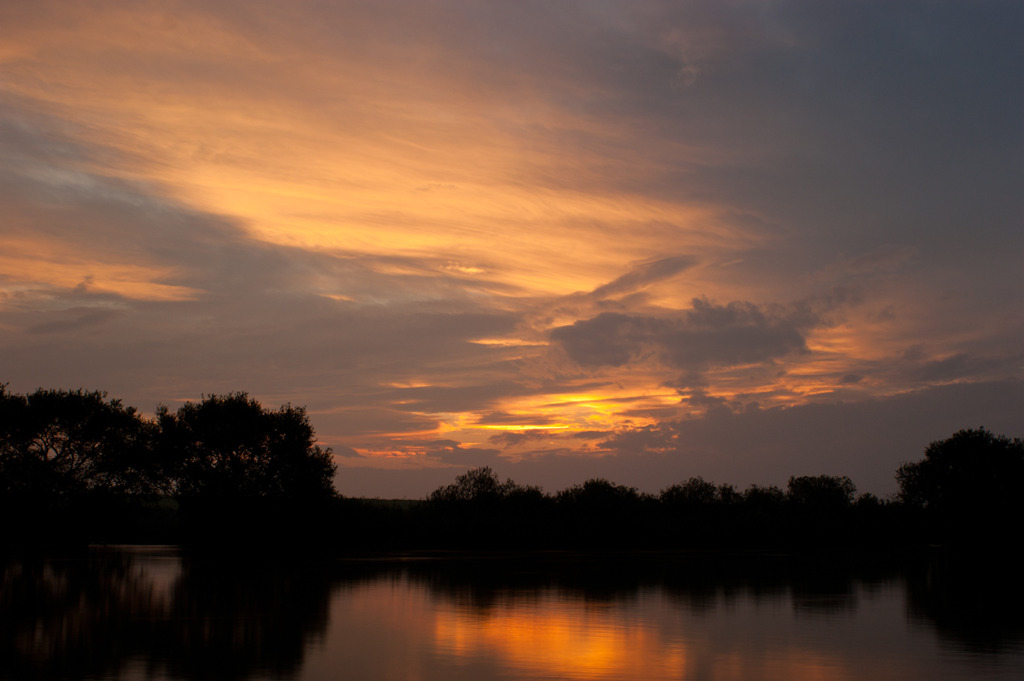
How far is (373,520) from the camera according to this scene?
8206cm

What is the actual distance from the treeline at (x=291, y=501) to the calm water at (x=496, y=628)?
40.1 meters

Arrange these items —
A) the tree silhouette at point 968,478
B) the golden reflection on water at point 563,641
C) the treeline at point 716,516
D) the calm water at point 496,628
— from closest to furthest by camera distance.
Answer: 1. the calm water at point 496,628
2. the golden reflection on water at point 563,641
3. the treeline at point 716,516
4. the tree silhouette at point 968,478

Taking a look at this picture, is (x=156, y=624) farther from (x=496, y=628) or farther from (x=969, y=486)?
(x=969, y=486)

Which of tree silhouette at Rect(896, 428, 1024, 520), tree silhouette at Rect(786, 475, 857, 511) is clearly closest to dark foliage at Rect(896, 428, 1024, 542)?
tree silhouette at Rect(896, 428, 1024, 520)

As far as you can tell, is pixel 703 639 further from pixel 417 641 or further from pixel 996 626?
pixel 996 626

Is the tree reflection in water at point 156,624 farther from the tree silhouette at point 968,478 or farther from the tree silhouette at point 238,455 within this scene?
the tree silhouette at point 968,478

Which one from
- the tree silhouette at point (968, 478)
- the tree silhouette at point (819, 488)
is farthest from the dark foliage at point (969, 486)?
the tree silhouette at point (819, 488)

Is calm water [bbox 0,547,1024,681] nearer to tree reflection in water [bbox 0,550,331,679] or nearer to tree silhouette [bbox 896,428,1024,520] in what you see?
tree reflection in water [bbox 0,550,331,679]

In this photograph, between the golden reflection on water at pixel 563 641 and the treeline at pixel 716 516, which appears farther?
the treeline at pixel 716 516

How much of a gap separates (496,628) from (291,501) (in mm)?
62883

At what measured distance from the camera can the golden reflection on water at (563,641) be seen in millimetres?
15251

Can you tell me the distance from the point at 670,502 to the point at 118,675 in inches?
4132

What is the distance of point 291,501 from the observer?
7994cm

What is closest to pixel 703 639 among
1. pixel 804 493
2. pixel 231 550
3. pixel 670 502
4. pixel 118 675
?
pixel 118 675
